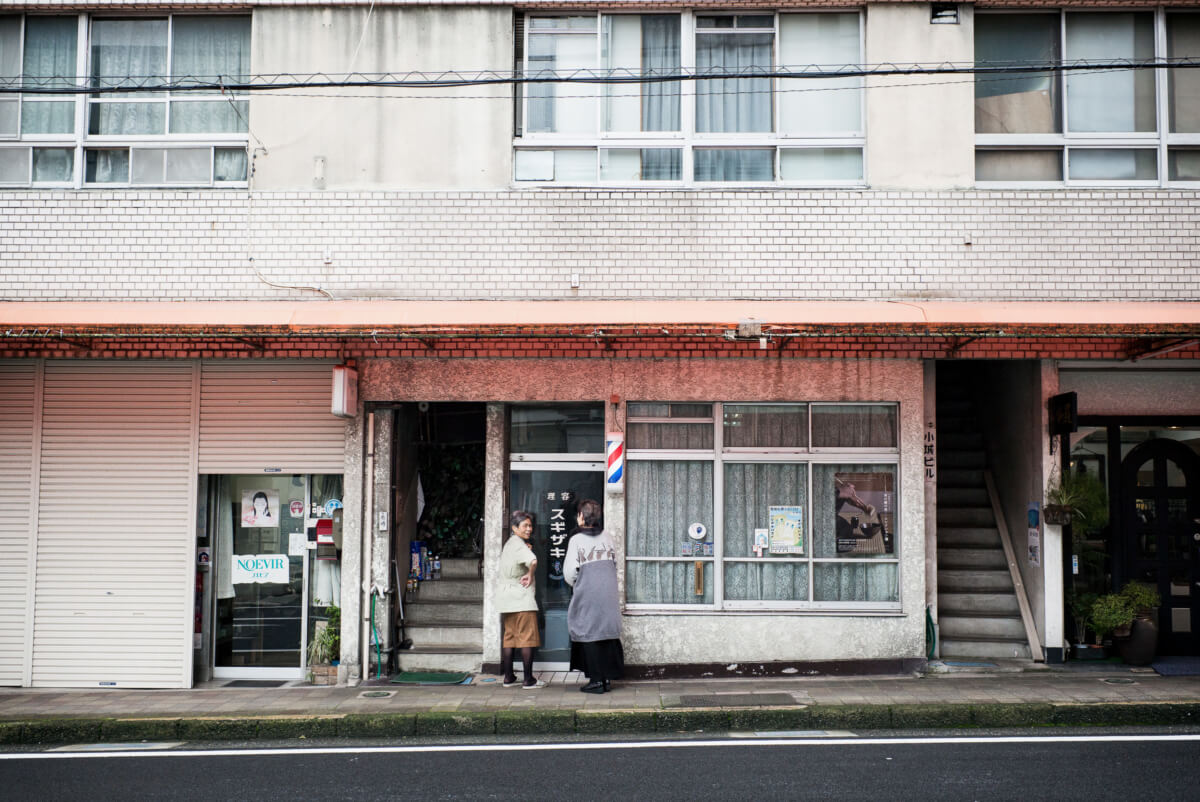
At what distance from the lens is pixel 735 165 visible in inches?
439

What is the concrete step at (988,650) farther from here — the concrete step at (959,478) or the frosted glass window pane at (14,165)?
the frosted glass window pane at (14,165)

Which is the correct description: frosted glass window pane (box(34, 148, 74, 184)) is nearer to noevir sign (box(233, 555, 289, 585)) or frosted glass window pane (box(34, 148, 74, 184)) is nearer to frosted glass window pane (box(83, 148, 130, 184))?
frosted glass window pane (box(83, 148, 130, 184))

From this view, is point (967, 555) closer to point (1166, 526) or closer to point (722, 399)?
point (1166, 526)

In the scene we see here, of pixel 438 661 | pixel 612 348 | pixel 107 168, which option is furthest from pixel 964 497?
pixel 107 168

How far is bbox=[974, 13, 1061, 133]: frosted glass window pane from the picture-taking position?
1109cm

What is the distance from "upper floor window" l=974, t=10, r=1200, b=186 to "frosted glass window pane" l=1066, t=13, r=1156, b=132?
0.01m

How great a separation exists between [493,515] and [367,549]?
1488mm

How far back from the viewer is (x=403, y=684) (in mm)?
10531

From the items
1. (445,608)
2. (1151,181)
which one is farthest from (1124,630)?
(445,608)

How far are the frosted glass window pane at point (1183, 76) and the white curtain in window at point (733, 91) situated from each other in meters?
4.61

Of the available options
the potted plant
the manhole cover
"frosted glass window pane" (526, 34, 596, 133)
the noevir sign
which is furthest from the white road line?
"frosted glass window pane" (526, 34, 596, 133)

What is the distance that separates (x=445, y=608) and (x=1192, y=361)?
366 inches

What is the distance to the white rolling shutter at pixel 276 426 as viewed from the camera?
11062 mm

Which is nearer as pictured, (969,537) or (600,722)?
(600,722)
